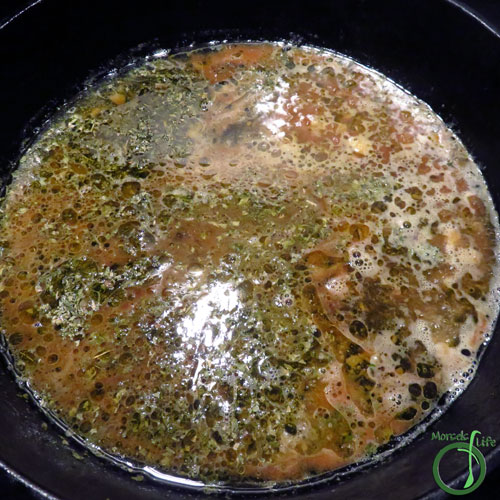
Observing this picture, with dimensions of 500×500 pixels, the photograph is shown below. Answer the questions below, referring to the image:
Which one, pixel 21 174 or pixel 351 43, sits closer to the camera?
pixel 21 174

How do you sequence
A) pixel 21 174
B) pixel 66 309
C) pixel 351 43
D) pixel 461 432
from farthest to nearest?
pixel 351 43, pixel 21 174, pixel 66 309, pixel 461 432

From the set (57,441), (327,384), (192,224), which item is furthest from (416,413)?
(57,441)

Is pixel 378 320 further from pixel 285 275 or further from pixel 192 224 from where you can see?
pixel 192 224

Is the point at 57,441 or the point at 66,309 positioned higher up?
the point at 66,309
